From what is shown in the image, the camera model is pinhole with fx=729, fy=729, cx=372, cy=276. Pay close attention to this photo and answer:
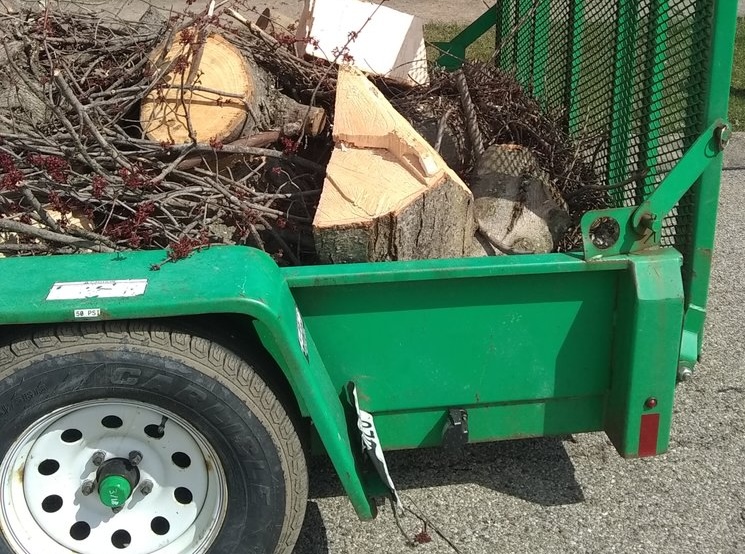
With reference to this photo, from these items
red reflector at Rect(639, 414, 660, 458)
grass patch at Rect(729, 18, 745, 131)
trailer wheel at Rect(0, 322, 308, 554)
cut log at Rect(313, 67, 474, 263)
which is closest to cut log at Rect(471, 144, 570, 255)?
cut log at Rect(313, 67, 474, 263)

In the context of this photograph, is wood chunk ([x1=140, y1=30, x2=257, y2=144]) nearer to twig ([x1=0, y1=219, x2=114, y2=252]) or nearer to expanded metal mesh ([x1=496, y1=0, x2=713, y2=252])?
twig ([x1=0, y1=219, x2=114, y2=252])

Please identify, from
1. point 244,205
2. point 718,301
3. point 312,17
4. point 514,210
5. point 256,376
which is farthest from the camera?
point 718,301

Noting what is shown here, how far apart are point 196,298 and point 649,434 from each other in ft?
4.62

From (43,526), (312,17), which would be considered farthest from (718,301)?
(43,526)

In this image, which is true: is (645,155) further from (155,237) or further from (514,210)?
(155,237)

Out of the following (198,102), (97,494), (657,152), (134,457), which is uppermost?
(198,102)

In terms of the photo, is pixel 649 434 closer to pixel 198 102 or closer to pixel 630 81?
pixel 630 81

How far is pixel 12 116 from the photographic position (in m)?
2.57

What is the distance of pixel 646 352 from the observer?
2.10 meters

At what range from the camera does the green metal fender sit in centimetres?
182

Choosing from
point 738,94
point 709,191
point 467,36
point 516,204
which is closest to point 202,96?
point 516,204

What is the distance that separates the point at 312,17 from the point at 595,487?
2.27m

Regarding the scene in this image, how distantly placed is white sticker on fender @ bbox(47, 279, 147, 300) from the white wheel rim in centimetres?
31

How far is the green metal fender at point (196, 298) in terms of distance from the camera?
182cm
